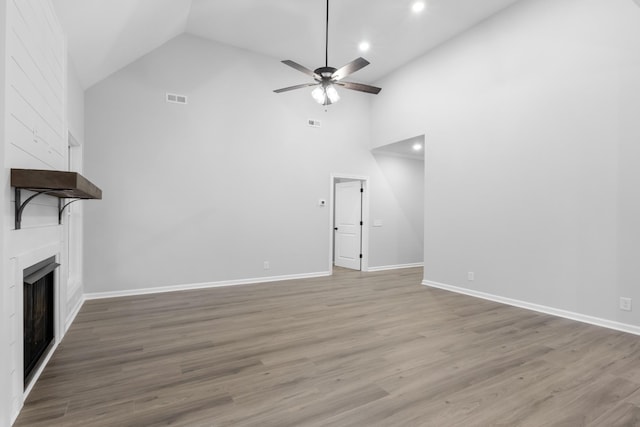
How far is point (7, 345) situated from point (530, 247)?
5.21m

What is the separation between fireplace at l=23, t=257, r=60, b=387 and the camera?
222 centimetres

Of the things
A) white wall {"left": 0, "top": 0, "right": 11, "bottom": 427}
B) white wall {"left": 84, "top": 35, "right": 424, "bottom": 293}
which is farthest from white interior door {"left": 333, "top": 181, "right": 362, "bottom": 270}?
white wall {"left": 0, "top": 0, "right": 11, "bottom": 427}

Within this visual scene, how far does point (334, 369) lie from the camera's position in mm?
2555

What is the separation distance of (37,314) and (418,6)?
555 centimetres

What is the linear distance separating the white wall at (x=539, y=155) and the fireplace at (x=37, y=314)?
205 inches

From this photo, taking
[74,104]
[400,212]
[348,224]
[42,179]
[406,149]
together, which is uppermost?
[406,149]

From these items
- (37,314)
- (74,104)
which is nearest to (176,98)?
(74,104)

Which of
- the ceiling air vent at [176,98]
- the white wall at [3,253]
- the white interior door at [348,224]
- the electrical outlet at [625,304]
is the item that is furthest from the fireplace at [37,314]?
the white interior door at [348,224]

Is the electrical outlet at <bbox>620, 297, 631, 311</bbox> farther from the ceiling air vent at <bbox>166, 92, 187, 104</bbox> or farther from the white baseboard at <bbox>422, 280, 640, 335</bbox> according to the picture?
the ceiling air vent at <bbox>166, 92, 187, 104</bbox>

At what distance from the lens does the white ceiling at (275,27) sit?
142 inches

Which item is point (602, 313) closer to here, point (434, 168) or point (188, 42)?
point (434, 168)

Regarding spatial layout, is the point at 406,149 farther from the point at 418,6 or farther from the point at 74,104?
the point at 74,104

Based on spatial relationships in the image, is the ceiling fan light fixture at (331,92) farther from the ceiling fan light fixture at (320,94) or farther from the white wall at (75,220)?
the white wall at (75,220)

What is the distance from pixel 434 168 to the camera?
5738 millimetres
